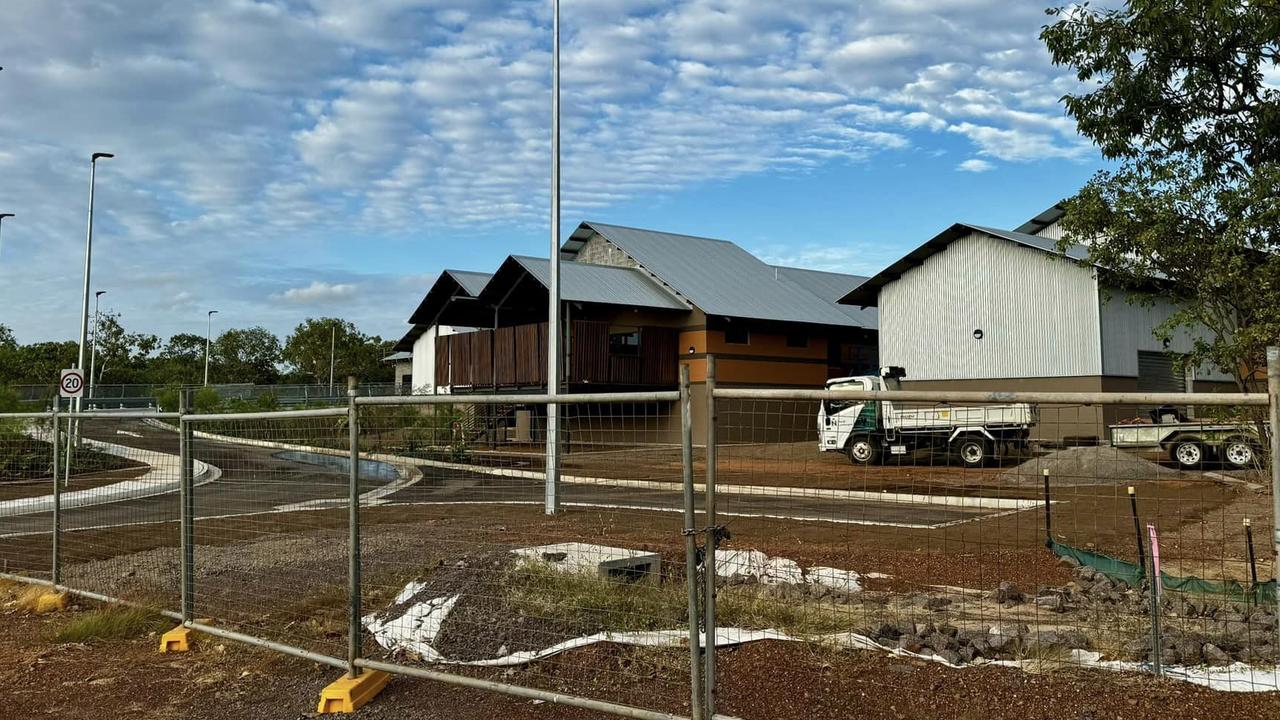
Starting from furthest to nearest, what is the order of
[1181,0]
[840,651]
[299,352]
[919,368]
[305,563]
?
[299,352] → [919,368] → [1181,0] → [305,563] → [840,651]

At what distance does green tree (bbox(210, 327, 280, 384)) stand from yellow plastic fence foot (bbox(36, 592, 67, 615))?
278ft

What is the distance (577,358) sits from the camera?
1241 inches

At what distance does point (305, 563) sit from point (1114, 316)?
23206mm

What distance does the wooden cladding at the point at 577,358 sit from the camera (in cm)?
3170

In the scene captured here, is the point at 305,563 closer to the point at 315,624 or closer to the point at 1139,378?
the point at 315,624

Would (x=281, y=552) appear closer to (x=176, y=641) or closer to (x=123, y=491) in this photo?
(x=176, y=641)

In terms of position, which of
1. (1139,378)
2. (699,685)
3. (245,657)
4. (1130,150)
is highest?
(1130,150)

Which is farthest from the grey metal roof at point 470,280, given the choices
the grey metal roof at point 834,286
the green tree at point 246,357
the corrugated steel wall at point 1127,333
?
the green tree at point 246,357

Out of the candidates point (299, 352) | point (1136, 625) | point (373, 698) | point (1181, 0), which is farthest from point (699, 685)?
point (299, 352)

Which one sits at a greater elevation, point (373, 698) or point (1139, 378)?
point (1139, 378)

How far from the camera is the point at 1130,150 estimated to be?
17.1 meters

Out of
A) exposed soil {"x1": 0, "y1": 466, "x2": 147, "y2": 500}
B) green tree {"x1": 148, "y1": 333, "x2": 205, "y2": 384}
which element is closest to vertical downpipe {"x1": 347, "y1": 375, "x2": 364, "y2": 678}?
exposed soil {"x1": 0, "y1": 466, "x2": 147, "y2": 500}

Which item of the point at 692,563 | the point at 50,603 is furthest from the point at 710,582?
the point at 50,603

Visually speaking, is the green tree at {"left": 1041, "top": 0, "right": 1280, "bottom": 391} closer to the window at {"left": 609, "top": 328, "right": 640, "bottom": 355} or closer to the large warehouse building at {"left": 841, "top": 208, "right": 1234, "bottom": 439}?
the large warehouse building at {"left": 841, "top": 208, "right": 1234, "bottom": 439}
